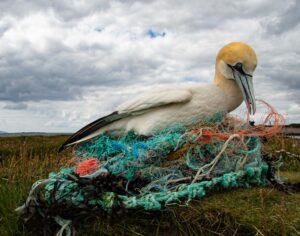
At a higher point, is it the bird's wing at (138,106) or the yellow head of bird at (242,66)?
the yellow head of bird at (242,66)

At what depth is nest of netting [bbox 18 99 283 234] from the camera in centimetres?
232

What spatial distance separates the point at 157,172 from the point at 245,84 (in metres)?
1.11

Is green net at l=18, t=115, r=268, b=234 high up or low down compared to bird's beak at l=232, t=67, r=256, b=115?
down

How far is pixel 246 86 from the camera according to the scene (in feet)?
10.5

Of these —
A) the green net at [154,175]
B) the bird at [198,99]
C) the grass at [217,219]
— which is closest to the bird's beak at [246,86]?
the bird at [198,99]

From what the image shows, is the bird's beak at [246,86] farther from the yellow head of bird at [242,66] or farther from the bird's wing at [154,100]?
the bird's wing at [154,100]

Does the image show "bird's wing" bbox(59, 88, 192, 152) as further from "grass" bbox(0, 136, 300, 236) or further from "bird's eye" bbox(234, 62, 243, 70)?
"grass" bbox(0, 136, 300, 236)

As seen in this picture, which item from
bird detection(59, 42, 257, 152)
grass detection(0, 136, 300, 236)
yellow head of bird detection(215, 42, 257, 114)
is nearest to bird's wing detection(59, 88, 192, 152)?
bird detection(59, 42, 257, 152)

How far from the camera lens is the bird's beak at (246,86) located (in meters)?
3.19

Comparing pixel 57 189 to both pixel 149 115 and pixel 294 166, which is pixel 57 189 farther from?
pixel 294 166

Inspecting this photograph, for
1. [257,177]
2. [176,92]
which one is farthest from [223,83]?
[257,177]

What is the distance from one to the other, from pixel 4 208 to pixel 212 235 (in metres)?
1.67

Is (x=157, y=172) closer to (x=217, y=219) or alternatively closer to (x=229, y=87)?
(x=217, y=219)

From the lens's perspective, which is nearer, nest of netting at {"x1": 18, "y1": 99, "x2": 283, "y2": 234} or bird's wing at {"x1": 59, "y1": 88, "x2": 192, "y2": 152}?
nest of netting at {"x1": 18, "y1": 99, "x2": 283, "y2": 234}
